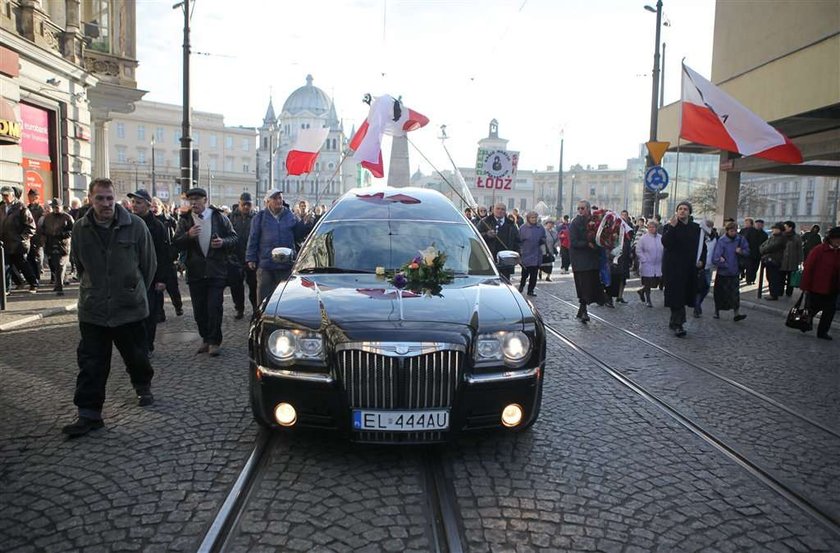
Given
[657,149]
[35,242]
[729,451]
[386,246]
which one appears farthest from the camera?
[657,149]

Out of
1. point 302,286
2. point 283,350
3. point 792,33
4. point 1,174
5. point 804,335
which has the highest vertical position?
point 792,33

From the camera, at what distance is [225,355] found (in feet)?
23.3

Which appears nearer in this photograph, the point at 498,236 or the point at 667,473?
the point at 667,473

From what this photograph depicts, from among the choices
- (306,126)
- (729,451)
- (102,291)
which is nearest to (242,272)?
(102,291)

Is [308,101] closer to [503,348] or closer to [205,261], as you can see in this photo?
[205,261]

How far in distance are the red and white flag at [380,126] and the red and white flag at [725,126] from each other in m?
6.83

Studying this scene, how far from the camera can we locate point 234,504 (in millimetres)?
3365

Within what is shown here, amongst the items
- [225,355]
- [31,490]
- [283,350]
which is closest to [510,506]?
[283,350]

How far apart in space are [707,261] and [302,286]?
32.8 ft

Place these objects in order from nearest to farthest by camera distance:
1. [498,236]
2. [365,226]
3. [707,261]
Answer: [365,226]
[707,261]
[498,236]

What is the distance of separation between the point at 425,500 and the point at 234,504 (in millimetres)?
1059

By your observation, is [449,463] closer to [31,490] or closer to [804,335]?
[31,490]

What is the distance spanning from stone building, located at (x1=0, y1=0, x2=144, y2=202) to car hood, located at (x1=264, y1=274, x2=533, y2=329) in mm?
12521

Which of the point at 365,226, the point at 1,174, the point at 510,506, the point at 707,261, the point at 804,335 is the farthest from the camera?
the point at 1,174
